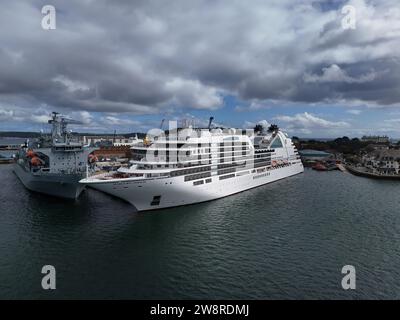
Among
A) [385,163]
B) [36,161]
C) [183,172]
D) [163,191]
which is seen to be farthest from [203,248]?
[385,163]

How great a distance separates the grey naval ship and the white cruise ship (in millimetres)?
9210

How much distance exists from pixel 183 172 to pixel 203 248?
40.9 feet

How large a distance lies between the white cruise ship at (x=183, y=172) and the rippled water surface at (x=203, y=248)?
5.94 ft

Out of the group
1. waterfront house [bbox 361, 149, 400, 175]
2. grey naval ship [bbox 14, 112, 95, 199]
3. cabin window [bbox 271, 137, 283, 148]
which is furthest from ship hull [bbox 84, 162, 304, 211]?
waterfront house [bbox 361, 149, 400, 175]

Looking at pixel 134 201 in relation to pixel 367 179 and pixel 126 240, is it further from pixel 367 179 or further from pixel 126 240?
pixel 367 179

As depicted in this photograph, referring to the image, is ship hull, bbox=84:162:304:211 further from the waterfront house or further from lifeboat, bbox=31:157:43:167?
the waterfront house

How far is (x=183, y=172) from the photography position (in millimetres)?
34750

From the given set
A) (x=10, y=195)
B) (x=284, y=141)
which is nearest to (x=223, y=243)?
(x=10, y=195)

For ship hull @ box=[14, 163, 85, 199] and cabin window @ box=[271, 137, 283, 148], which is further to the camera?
cabin window @ box=[271, 137, 283, 148]

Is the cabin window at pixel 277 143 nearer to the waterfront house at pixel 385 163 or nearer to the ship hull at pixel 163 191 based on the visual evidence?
the waterfront house at pixel 385 163

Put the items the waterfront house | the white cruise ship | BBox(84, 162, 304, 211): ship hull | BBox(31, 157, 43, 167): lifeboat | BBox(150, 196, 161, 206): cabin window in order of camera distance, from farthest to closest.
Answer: the waterfront house, BBox(31, 157, 43, 167): lifeboat, BBox(150, 196, 161, 206): cabin window, the white cruise ship, BBox(84, 162, 304, 211): ship hull

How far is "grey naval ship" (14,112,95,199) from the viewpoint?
133 feet

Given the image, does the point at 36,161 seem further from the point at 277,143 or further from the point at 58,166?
the point at 277,143
